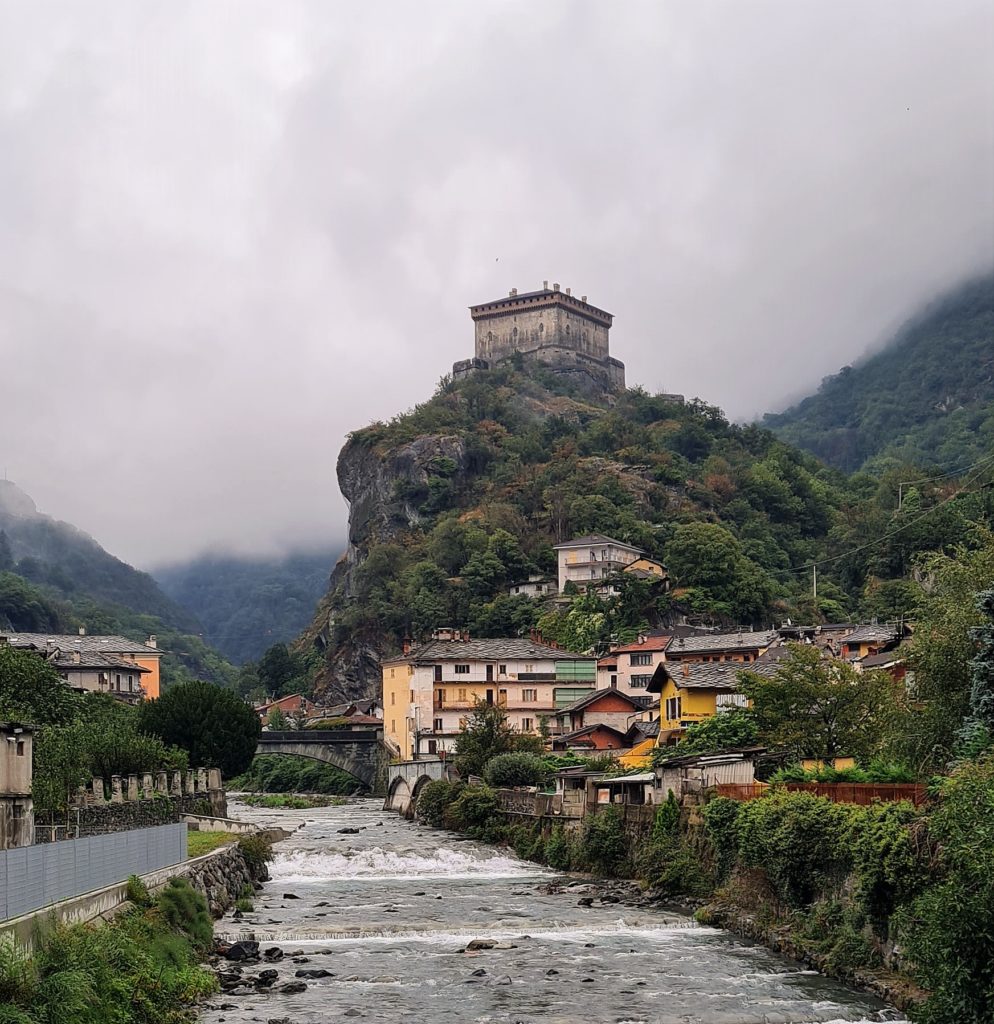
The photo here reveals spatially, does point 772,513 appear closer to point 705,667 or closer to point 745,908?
point 705,667

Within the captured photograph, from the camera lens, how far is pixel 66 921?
101 ft

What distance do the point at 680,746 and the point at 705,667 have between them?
38.6 feet

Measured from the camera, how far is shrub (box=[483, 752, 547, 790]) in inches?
3398

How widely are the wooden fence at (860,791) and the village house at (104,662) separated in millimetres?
75064

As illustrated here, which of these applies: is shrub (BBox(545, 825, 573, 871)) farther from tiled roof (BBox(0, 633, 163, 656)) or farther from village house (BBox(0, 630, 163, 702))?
tiled roof (BBox(0, 633, 163, 656))

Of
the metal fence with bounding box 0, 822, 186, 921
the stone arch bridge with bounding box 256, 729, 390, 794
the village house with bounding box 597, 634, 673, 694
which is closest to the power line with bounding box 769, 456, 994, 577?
the village house with bounding box 597, 634, 673, 694

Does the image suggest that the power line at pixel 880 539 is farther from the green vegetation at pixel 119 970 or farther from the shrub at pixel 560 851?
the green vegetation at pixel 119 970

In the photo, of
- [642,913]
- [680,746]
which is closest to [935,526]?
[680,746]

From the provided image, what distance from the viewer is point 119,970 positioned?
31422 millimetres

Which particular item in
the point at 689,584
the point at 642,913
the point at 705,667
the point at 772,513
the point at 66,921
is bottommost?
the point at 642,913

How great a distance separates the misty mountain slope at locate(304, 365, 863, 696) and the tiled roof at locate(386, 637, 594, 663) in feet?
61.0

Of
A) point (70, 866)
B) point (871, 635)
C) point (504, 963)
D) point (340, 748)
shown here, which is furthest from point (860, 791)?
point (340, 748)

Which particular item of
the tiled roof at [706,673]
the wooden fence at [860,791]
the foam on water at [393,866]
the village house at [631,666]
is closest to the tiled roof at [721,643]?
the village house at [631,666]

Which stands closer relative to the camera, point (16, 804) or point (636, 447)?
point (16, 804)
